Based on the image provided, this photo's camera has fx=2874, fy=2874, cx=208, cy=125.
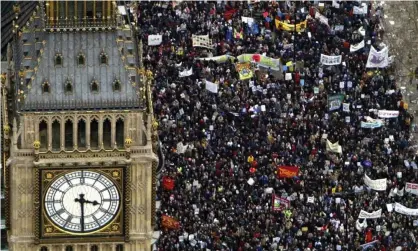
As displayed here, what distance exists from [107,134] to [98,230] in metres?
5.60

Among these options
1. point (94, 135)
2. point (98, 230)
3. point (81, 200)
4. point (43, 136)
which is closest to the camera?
point (43, 136)

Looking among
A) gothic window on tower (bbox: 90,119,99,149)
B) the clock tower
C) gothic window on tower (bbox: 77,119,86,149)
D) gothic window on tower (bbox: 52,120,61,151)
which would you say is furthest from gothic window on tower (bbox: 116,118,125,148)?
gothic window on tower (bbox: 52,120,61,151)

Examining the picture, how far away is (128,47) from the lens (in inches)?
6191

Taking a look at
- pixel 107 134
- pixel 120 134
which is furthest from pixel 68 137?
pixel 120 134

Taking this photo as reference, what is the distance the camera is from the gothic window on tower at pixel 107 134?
15712 cm

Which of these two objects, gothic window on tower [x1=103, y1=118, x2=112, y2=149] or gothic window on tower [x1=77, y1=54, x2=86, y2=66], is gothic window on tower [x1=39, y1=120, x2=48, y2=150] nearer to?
gothic window on tower [x1=103, y1=118, x2=112, y2=149]

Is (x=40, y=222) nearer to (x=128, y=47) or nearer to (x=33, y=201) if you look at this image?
(x=33, y=201)

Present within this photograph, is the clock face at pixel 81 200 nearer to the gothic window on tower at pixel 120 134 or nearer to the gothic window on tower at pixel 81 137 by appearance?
the gothic window on tower at pixel 81 137

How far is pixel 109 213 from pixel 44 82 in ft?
28.1

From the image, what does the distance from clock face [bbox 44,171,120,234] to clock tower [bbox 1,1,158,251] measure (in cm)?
6

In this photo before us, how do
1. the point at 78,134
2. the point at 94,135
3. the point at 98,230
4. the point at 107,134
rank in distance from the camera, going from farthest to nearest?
the point at 98,230
the point at 107,134
the point at 94,135
the point at 78,134

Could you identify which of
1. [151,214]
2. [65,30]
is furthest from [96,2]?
[151,214]

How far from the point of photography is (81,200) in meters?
158

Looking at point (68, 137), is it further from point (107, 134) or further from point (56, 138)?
point (107, 134)
